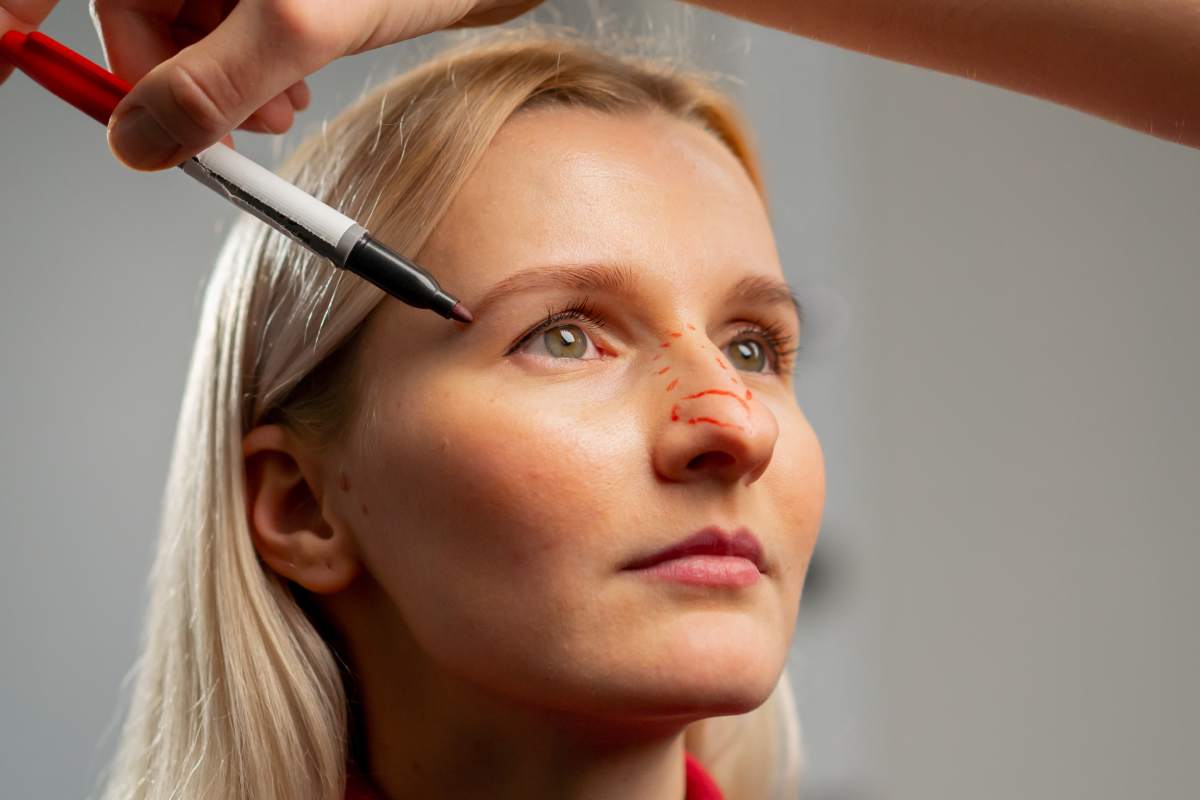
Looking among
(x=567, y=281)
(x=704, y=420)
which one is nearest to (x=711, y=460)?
(x=704, y=420)

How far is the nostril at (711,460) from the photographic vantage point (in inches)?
30.1

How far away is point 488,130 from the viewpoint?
0.87 metres

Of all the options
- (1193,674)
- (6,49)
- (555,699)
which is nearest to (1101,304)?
(1193,674)

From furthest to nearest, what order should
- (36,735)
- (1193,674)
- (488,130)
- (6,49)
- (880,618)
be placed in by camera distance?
(880,618)
(1193,674)
(36,735)
(488,130)
(6,49)

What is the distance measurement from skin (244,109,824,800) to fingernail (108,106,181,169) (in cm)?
21

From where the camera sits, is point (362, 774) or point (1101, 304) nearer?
point (362, 774)

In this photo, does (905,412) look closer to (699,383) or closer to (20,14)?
(699,383)

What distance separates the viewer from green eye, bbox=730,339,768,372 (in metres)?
0.90

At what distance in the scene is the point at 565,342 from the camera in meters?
0.82

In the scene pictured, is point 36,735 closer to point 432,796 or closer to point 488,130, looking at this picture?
point 432,796

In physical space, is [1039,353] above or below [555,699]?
above

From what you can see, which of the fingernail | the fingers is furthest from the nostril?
the fingers

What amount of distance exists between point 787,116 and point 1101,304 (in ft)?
1.50

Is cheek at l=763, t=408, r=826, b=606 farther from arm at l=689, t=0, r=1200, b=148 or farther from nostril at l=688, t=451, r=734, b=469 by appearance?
arm at l=689, t=0, r=1200, b=148
